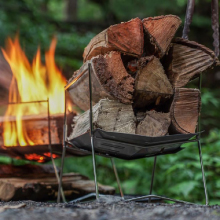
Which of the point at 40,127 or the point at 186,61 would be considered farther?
the point at 40,127

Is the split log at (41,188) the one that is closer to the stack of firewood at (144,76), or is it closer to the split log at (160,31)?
the stack of firewood at (144,76)

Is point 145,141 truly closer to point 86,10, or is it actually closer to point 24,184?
point 24,184

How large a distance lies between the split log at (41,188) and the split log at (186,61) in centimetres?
114

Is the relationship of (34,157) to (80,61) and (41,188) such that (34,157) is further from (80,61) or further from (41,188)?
(80,61)

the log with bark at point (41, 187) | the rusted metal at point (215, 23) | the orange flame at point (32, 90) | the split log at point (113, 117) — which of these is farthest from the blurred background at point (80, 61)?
the split log at point (113, 117)

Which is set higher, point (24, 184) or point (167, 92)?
point (167, 92)

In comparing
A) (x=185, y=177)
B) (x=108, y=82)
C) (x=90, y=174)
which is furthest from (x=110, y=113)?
(x=90, y=174)

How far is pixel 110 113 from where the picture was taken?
6.22ft

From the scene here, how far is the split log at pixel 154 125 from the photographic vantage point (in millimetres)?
1931

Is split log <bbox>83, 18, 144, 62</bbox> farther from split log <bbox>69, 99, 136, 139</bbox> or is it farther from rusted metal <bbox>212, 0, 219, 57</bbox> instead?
rusted metal <bbox>212, 0, 219, 57</bbox>

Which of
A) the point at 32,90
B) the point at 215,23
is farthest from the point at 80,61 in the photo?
the point at 215,23

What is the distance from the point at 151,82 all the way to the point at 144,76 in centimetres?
5

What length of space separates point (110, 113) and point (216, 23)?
89cm

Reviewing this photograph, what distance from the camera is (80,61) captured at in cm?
525
